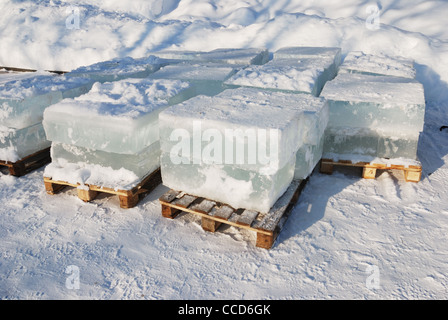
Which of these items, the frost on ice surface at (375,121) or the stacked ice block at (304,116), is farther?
the frost on ice surface at (375,121)

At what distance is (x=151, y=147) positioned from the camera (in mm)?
3766

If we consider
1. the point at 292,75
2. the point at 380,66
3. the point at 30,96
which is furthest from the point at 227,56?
the point at 30,96

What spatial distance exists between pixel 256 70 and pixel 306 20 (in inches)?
177

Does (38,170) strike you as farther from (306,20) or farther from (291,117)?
(306,20)

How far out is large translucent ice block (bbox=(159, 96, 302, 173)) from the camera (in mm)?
2912

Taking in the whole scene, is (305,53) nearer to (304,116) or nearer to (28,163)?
(304,116)

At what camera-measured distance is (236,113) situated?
10.6 ft

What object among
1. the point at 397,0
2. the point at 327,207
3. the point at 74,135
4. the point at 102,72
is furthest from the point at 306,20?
the point at 74,135

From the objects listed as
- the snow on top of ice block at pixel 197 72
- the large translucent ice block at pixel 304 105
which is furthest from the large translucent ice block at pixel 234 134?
the snow on top of ice block at pixel 197 72

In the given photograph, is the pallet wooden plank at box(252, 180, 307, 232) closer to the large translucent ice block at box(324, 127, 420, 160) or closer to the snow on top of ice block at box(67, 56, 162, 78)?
the large translucent ice block at box(324, 127, 420, 160)

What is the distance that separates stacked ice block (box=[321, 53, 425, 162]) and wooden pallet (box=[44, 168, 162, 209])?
6.27 feet

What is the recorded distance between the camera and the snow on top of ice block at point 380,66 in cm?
531

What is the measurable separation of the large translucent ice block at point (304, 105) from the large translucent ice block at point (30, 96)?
6.60 ft

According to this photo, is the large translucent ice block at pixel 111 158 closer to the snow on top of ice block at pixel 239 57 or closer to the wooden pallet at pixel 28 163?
the wooden pallet at pixel 28 163
